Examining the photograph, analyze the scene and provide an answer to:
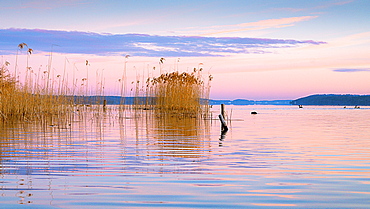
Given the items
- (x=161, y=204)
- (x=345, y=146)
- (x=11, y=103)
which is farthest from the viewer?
(x=11, y=103)

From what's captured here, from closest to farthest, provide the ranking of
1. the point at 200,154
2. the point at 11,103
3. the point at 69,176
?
1. the point at 69,176
2. the point at 200,154
3. the point at 11,103

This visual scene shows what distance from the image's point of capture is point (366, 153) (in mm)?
8211

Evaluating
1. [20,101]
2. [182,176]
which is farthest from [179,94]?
[182,176]

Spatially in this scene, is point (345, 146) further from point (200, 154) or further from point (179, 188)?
point (179, 188)

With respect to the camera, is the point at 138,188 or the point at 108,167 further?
the point at 108,167

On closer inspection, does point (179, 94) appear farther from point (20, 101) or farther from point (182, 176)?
point (182, 176)

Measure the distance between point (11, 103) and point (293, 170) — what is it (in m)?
14.0

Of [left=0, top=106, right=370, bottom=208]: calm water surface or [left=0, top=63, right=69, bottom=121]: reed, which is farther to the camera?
[left=0, top=63, right=69, bottom=121]: reed

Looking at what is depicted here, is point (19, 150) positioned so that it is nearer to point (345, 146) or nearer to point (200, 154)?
point (200, 154)

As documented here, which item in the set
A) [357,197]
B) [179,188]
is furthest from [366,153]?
[179,188]

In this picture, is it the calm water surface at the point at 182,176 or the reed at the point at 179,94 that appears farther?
the reed at the point at 179,94

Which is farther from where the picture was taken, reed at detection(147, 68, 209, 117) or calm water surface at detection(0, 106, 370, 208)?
reed at detection(147, 68, 209, 117)

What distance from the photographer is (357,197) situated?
14.5ft

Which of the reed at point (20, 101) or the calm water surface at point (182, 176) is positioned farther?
the reed at point (20, 101)
